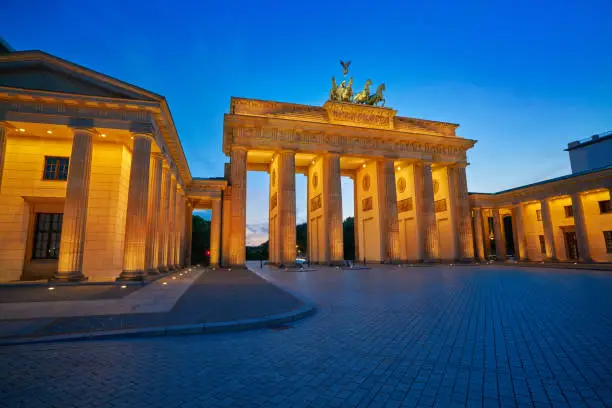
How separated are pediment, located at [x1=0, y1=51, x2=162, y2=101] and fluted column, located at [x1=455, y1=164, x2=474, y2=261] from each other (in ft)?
117

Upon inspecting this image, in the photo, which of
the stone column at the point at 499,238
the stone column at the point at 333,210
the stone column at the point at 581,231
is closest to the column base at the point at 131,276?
the stone column at the point at 333,210

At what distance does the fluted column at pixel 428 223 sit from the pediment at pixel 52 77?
3104cm

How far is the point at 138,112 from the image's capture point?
1647cm

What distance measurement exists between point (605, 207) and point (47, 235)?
158 ft

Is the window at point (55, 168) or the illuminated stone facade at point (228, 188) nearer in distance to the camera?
the illuminated stone facade at point (228, 188)

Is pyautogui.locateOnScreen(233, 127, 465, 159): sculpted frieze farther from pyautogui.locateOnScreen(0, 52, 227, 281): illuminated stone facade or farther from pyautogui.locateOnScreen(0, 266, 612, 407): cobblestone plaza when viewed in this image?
pyautogui.locateOnScreen(0, 266, 612, 407): cobblestone plaza

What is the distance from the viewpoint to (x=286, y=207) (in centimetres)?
3152

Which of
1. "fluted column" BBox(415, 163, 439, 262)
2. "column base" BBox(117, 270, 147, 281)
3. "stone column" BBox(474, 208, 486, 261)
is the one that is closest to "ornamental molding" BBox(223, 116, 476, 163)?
"fluted column" BBox(415, 163, 439, 262)

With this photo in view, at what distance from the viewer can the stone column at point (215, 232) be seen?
3110 cm

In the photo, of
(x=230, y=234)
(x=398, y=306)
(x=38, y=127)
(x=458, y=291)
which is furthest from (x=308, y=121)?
(x=398, y=306)

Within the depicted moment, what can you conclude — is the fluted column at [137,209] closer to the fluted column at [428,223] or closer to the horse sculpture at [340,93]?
the horse sculpture at [340,93]

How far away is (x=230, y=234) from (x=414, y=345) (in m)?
26.4

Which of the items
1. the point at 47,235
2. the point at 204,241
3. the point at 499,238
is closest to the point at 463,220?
the point at 499,238

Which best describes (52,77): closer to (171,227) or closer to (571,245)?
(171,227)
